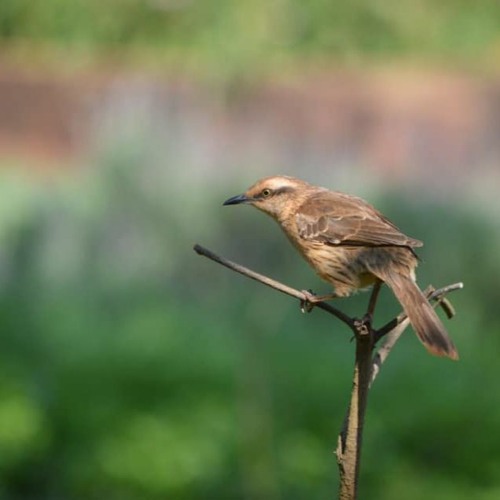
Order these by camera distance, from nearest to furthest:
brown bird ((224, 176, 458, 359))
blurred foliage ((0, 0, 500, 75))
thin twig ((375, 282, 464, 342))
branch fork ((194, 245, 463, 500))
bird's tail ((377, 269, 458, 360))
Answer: branch fork ((194, 245, 463, 500)) → thin twig ((375, 282, 464, 342)) → bird's tail ((377, 269, 458, 360)) → brown bird ((224, 176, 458, 359)) → blurred foliage ((0, 0, 500, 75))

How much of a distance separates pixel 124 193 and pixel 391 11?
486cm

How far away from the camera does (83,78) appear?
10375 mm

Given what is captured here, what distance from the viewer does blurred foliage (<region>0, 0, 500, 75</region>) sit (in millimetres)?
11914

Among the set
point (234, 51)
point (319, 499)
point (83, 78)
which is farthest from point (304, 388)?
point (234, 51)

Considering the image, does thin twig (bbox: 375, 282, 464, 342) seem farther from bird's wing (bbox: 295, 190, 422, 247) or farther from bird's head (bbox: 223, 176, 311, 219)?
bird's head (bbox: 223, 176, 311, 219)

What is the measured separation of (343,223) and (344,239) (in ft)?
0.16

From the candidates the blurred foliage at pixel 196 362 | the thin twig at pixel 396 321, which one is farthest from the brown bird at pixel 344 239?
the blurred foliage at pixel 196 362

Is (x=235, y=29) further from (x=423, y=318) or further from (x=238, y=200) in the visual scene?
(x=423, y=318)

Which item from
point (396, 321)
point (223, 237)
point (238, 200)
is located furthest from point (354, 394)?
point (223, 237)

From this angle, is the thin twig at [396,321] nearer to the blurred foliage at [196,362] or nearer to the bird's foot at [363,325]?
the bird's foot at [363,325]

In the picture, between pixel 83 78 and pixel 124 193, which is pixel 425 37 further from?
pixel 124 193

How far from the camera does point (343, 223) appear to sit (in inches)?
133

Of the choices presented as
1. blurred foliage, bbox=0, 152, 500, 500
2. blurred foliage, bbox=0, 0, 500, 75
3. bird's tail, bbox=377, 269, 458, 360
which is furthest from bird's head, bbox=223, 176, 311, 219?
blurred foliage, bbox=0, 0, 500, 75

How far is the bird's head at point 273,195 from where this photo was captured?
3.60m
